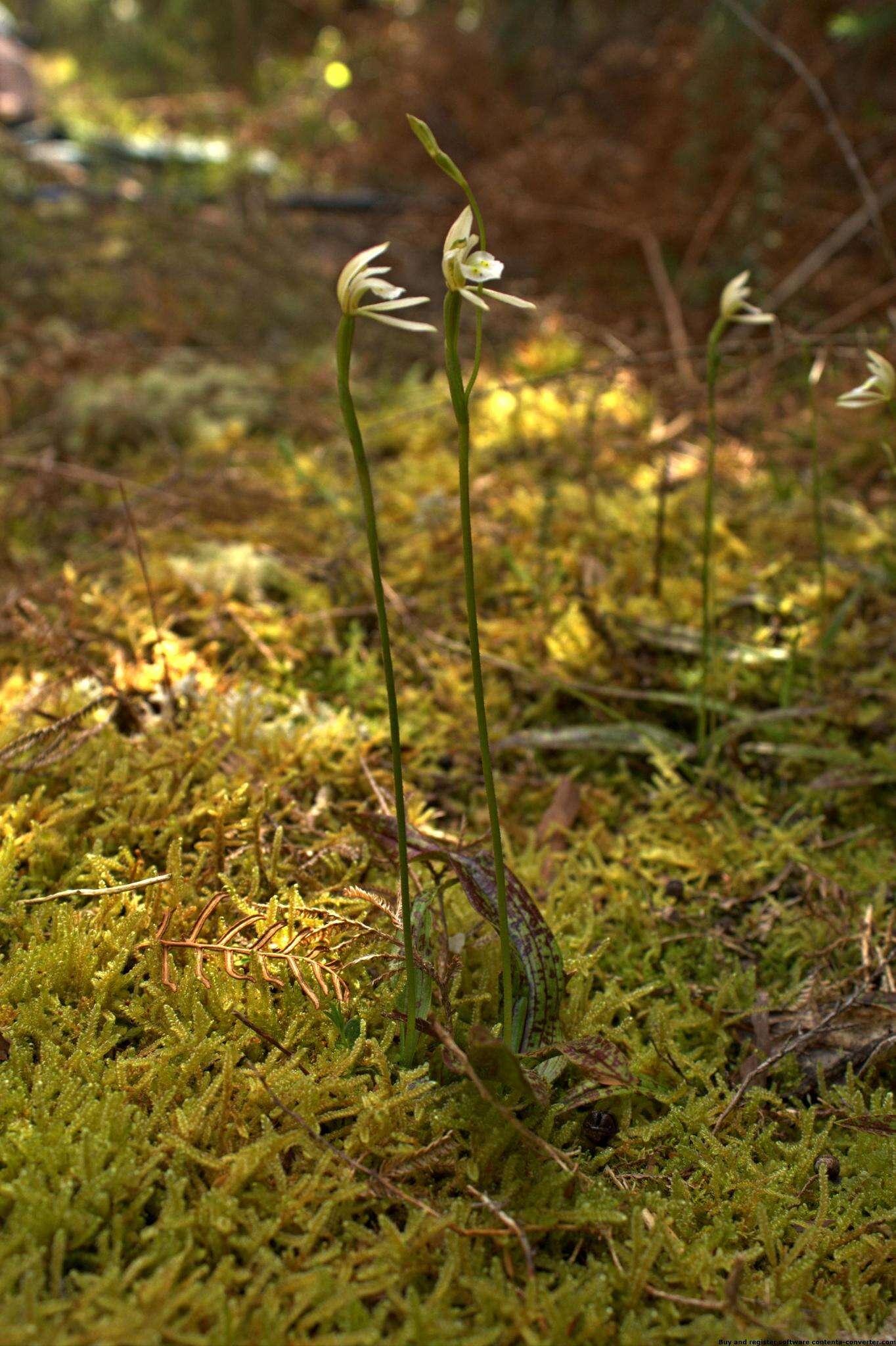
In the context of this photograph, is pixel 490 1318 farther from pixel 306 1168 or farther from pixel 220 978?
pixel 220 978

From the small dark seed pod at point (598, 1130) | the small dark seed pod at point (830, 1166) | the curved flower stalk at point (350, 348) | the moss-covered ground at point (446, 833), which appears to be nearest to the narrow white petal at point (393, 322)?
the curved flower stalk at point (350, 348)

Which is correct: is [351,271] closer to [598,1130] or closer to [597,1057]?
[597,1057]

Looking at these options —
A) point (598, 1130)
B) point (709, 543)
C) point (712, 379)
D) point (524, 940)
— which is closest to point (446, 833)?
point (524, 940)

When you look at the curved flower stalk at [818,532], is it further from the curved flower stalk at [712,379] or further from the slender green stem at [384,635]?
the slender green stem at [384,635]

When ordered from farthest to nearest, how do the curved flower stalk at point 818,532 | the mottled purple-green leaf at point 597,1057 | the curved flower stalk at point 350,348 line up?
the curved flower stalk at point 818,532
the mottled purple-green leaf at point 597,1057
the curved flower stalk at point 350,348

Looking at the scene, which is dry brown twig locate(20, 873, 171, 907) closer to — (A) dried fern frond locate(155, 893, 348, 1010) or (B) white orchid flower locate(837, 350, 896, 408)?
(A) dried fern frond locate(155, 893, 348, 1010)

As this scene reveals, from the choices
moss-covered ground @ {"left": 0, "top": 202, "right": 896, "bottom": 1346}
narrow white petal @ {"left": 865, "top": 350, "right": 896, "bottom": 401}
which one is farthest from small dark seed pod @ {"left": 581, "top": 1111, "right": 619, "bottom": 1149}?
narrow white petal @ {"left": 865, "top": 350, "right": 896, "bottom": 401}

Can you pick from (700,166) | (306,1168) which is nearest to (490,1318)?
(306,1168)
